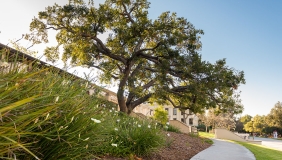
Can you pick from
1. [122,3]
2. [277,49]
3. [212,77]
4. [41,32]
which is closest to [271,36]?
[277,49]

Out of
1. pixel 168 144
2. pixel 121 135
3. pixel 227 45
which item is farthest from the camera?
pixel 227 45

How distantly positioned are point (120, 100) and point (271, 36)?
10774 millimetres

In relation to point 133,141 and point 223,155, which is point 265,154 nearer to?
point 223,155

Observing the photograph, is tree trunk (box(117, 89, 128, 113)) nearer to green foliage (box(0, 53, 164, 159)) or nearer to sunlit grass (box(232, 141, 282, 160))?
sunlit grass (box(232, 141, 282, 160))

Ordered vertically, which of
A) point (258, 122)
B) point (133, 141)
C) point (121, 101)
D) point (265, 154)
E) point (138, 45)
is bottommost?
point (265, 154)

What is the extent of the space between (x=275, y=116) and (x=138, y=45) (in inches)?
1476

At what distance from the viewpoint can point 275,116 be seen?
4284 centimetres

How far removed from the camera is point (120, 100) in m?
14.6

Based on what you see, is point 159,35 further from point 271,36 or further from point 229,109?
point 271,36

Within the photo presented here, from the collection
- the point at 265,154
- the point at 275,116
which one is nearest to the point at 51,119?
the point at 265,154

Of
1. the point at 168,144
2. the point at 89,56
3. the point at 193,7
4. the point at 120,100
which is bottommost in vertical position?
the point at 168,144

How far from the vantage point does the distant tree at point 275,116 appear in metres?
42.2

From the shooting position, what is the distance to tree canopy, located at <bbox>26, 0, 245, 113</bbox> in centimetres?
1245

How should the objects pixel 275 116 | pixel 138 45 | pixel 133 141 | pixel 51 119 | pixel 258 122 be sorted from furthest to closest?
1. pixel 275 116
2. pixel 258 122
3. pixel 138 45
4. pixel 133 141
5. pixel 51 119
